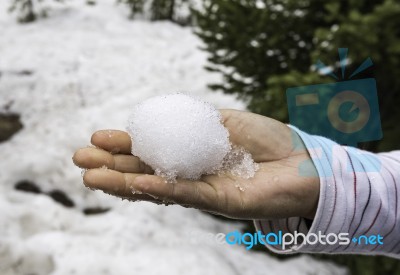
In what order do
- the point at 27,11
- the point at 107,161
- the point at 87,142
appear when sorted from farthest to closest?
the point at 27,11 < the point at 87,142 < the point at 107,161

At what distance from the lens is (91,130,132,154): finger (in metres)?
1.58

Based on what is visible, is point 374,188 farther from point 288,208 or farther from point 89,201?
point 89,201

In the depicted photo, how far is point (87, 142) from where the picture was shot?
16.8 ft

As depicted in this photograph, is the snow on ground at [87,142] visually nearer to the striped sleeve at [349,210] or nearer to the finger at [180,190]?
the striped sleeve at [349,210]

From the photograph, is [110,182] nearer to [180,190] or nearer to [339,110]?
[180,190]

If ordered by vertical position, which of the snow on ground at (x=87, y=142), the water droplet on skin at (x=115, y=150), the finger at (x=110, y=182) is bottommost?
the snow on ground at (x=87, y=142)

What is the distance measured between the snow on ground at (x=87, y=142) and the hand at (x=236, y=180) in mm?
1813

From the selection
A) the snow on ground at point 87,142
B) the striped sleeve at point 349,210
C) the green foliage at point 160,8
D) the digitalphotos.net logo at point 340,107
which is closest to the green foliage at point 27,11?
the snow on ground at point 87,142

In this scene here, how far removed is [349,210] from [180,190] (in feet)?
2.52

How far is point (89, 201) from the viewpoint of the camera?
4.25m

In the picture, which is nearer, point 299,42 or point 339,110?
point 339,110

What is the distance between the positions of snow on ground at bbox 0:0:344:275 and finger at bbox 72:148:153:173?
5.93ft

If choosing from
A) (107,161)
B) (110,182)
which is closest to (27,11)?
(107,161)

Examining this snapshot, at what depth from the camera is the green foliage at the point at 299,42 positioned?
257cm
